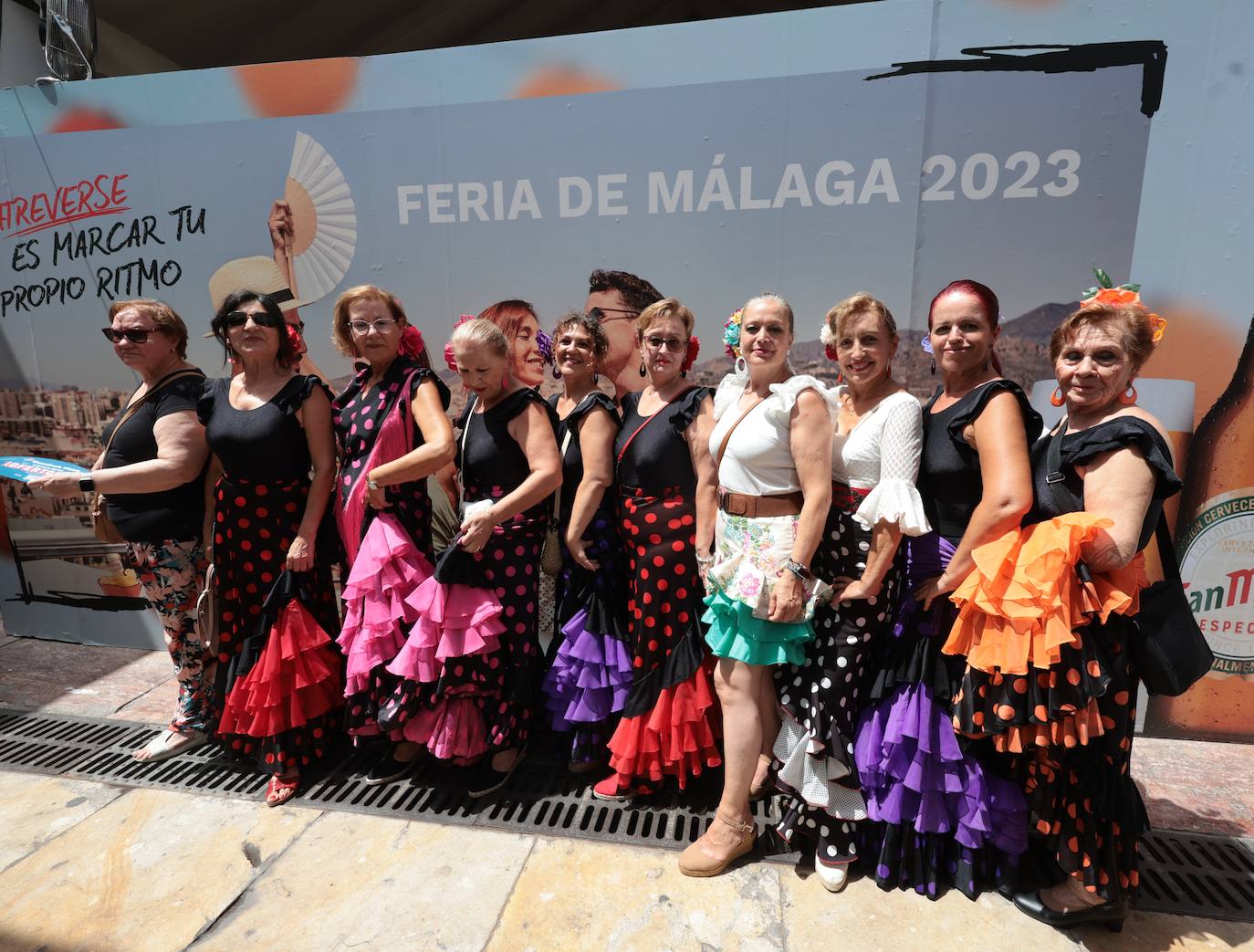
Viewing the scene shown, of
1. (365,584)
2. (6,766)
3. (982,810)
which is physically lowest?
(6,766)

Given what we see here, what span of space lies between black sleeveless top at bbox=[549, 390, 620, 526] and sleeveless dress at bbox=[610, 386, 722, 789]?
113 millimetres

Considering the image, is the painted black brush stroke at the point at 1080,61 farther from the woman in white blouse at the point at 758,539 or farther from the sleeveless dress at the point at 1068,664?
the sleeveless dress at the point at 1068,664

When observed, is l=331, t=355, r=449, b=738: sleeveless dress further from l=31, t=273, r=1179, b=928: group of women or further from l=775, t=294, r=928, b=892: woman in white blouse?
l=775, t=294, r=928, b=892: woman in white blouse

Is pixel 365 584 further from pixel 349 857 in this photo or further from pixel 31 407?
pixel 31 407

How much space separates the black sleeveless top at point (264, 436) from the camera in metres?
2.64

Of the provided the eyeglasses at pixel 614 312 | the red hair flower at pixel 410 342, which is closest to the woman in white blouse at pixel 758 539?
the eyeglasses at pixel 614 312

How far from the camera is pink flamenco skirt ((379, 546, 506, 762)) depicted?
255 cm

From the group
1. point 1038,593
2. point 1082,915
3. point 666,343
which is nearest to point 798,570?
point 1038,593

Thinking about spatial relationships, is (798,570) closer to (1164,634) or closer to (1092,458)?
(1092,458)

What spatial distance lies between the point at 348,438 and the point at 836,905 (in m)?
2.63

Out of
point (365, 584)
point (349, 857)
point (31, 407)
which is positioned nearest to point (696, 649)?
point (365, 584)

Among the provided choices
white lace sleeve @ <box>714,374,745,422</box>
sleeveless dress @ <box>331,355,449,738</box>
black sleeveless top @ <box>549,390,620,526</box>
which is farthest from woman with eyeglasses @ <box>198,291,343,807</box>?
white lace sleeve @ <box>714,374,745,422</box>

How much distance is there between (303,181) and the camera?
139 inches

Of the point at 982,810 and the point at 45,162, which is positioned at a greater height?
the point at 45,162
